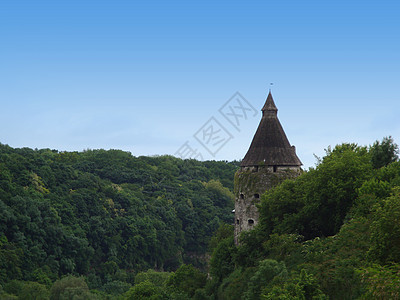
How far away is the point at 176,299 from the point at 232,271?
16.2ft

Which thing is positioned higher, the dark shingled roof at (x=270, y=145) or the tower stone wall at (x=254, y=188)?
the dark shingled roof at (x=270, y=145)

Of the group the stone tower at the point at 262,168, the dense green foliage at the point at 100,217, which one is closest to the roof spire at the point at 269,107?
the stone tower at the point at 262,168

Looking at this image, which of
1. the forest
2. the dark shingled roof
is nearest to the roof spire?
the dark shingled roof

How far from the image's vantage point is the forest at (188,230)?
23.2m

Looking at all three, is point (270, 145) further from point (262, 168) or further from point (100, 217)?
point (100, 217)

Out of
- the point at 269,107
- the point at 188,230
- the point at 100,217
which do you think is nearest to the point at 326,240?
the point at 269,107

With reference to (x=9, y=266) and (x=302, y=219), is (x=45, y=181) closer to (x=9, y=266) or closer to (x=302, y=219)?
(x=9, y=266)

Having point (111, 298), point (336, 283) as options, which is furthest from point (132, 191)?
point (336, 283)

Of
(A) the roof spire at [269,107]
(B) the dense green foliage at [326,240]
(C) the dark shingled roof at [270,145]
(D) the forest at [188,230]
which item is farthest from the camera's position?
(A) the roof spire at [269,107]

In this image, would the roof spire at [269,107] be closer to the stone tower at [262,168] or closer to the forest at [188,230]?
the stone tower at [262,168]

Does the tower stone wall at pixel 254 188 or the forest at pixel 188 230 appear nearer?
the forest at pixel 188 230

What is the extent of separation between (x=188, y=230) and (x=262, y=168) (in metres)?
63.4

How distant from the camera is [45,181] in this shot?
79688 mm

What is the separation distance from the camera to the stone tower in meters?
38.3
